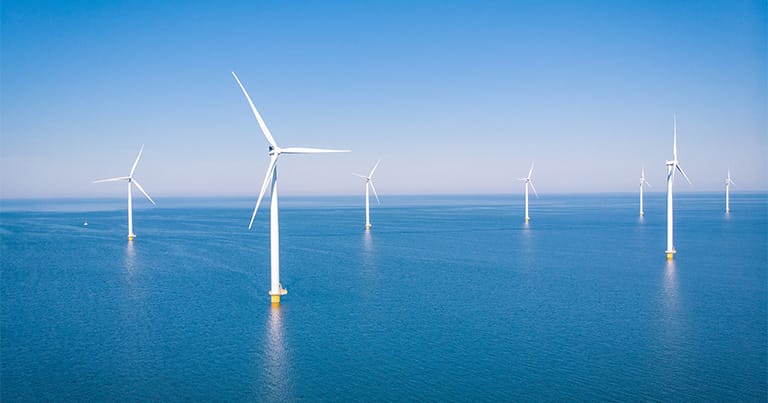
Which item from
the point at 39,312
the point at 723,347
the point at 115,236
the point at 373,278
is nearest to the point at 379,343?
the point at 723,347

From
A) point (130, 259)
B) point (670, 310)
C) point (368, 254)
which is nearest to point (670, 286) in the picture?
point (670, 310)

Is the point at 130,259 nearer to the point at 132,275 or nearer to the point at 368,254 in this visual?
the point at 132,275

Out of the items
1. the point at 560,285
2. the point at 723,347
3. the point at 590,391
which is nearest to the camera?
the point at 590,391

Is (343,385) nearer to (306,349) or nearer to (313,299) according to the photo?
(306,349)

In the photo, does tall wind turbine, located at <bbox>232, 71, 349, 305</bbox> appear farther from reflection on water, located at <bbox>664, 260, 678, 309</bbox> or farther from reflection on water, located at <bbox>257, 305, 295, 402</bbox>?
reflection on water, located at <bbox>664, 260, 678, 309</bbox>

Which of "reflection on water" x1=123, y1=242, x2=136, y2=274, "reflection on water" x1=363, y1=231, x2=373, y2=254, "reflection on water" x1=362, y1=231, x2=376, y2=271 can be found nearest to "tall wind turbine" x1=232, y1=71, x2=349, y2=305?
"reflection on water" x1=362, y1=231, x2=376, y2=271
